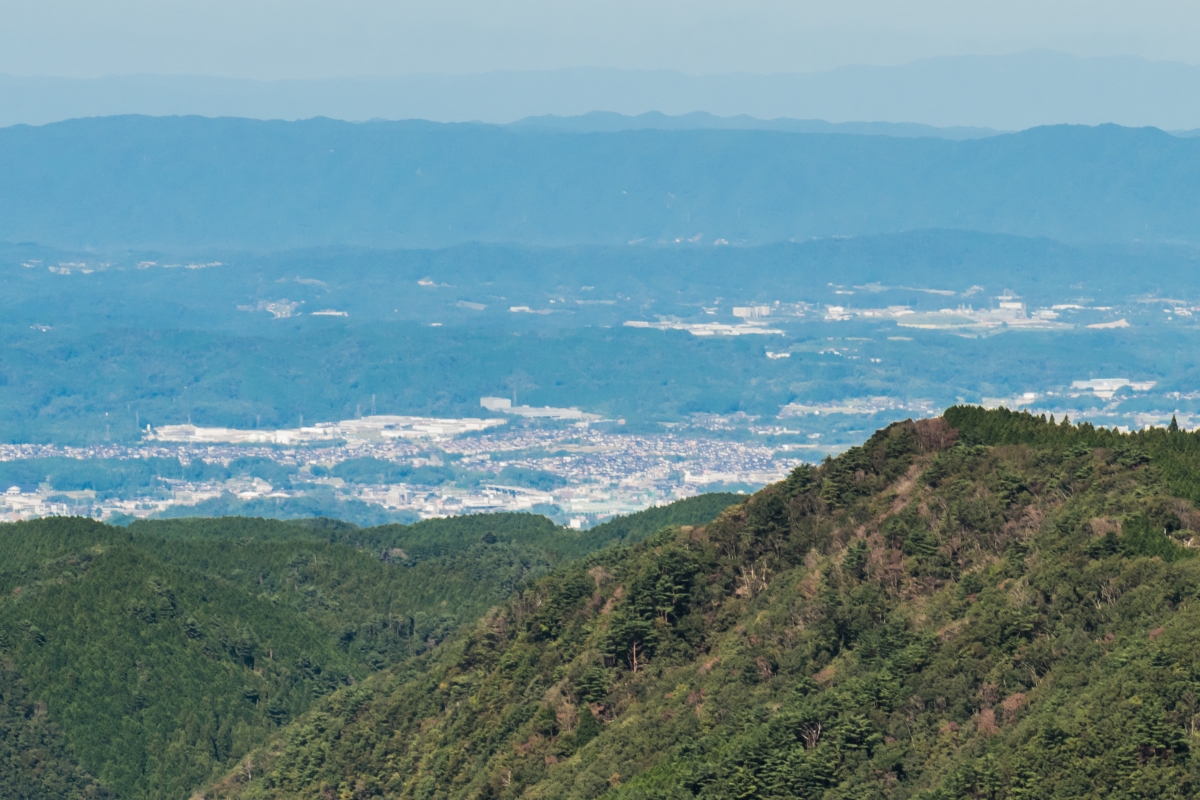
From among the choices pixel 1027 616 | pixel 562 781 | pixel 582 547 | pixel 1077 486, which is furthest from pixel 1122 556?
pixel 582 547

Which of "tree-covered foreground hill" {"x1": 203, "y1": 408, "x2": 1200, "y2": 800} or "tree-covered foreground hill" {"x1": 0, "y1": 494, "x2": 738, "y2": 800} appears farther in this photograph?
"tree-covered foreground hill" {"x1": 0, "y1": 494, "x2": 738, "y2": 800}

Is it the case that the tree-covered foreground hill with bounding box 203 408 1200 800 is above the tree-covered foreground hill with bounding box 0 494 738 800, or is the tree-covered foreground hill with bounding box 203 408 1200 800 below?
above

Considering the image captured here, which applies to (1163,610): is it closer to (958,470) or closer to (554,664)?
(958,470)

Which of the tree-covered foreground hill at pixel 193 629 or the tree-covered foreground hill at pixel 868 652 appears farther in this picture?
the tree-covered foreground hill at pixel 193 629

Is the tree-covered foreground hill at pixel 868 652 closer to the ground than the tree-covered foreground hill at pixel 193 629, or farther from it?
farther from it
